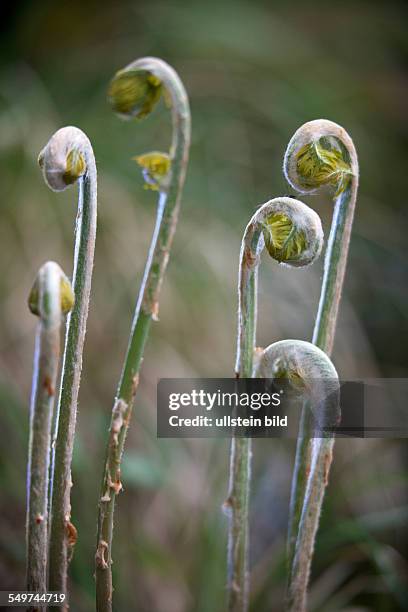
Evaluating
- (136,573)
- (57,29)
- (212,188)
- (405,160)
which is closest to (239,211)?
(212,188)

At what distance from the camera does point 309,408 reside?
1.48 feet

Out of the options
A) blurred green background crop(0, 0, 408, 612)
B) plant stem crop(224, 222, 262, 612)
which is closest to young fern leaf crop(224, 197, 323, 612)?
plant stem crop(224, 222, 262, 612)

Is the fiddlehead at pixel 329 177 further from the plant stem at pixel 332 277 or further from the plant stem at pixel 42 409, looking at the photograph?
the plant stem at pixel 42 409

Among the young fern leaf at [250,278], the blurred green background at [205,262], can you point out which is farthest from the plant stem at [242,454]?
the blurred green background at [205,262]

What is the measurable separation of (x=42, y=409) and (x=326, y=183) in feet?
0.73

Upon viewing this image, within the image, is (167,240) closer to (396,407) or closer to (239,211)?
(396,407)

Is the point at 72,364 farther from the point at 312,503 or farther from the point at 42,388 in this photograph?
the point at 312,503

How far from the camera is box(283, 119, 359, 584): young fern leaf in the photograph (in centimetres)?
42

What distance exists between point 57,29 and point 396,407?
5.57ft

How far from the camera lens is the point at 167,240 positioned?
387 millimetres

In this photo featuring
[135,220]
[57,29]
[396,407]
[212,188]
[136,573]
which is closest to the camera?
[136,573]

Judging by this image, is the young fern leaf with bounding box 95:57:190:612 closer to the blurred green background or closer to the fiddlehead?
the fiddlehead

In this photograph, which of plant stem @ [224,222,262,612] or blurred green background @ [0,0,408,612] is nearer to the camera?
plant stem @ [224,222,262,612]

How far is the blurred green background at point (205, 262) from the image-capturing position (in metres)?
0.92
